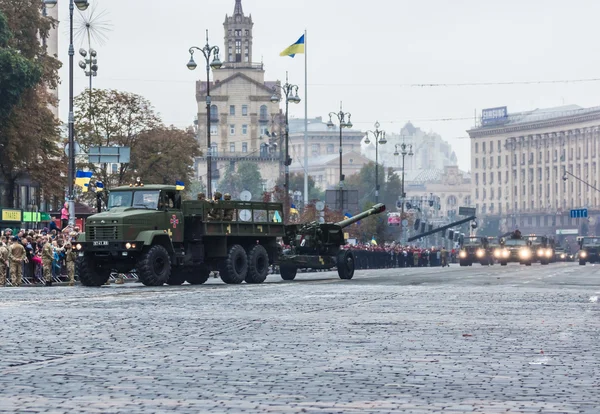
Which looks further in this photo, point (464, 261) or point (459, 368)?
point (464, 261)

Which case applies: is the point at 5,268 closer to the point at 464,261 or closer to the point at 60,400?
the point at 60,400

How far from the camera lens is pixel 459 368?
43.9 feet

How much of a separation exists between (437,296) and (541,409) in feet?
69.3

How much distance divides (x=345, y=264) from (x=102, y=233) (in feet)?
36.1

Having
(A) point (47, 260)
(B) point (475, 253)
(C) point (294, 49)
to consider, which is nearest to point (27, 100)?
(C) point (294, 49)

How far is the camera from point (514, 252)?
3964 inches

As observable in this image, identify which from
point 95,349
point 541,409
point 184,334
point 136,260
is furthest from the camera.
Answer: point 136,260

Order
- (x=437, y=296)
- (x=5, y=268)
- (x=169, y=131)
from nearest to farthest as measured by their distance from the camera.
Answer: (x=437, y=296) < (x=5, y=268) < (x=169, y=131)

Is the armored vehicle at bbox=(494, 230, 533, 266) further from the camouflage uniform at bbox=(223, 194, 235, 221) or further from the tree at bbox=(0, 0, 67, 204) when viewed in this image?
the camouflage uniform at bbox=(223, 194, 235, 221)

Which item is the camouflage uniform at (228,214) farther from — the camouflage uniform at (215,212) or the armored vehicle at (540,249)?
the armored vehicle at (540,249)

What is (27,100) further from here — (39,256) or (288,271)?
(288,271)

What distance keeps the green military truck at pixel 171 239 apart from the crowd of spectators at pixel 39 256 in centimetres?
304

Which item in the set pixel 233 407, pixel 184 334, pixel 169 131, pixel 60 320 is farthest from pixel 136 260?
pixel 169 131

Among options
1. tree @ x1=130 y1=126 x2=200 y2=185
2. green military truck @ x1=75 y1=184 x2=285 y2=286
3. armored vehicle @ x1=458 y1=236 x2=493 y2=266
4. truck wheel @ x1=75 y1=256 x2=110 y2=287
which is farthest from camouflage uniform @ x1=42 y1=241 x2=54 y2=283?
armored vehicle @ x1=458 y1=236 x2=493 y2=266
